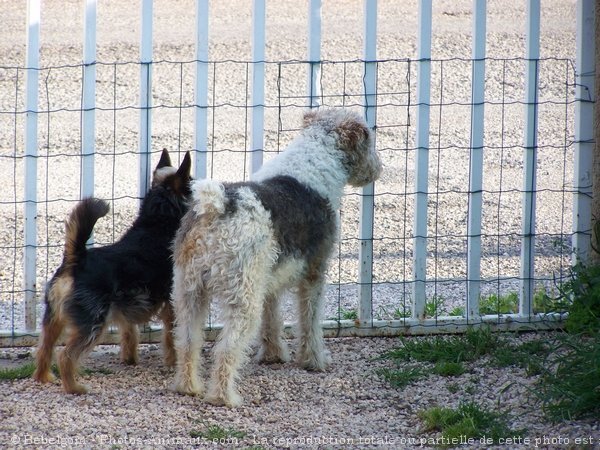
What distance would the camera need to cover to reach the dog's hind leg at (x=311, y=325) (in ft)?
20.0

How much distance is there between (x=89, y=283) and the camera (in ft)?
17.6

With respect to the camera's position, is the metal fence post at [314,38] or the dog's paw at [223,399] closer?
the dog's paw at [223,399]

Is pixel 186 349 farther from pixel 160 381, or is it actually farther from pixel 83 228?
pixel 83 228

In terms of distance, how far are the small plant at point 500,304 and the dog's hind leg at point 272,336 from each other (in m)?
1.54

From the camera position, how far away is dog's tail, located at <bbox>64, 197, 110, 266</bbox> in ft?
17.5

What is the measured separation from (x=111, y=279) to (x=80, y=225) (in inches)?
14.0

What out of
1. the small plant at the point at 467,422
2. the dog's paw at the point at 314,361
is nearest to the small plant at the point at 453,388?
the small plant at the point at 467,422

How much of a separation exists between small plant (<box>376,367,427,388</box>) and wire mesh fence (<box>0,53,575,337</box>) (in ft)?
2.45

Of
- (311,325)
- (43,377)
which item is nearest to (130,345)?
(43,377)

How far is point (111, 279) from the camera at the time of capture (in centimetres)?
543

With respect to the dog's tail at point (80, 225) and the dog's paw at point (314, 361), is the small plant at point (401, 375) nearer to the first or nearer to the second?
the dog's paw at point (314, 361)

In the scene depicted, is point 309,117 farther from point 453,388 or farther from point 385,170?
point 385,170

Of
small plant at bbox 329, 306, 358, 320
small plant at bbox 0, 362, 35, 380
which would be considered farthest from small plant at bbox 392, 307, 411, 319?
small plant at bbox 0, 362, 35, 380

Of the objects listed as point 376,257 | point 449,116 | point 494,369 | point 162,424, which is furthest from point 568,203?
point 162,424
